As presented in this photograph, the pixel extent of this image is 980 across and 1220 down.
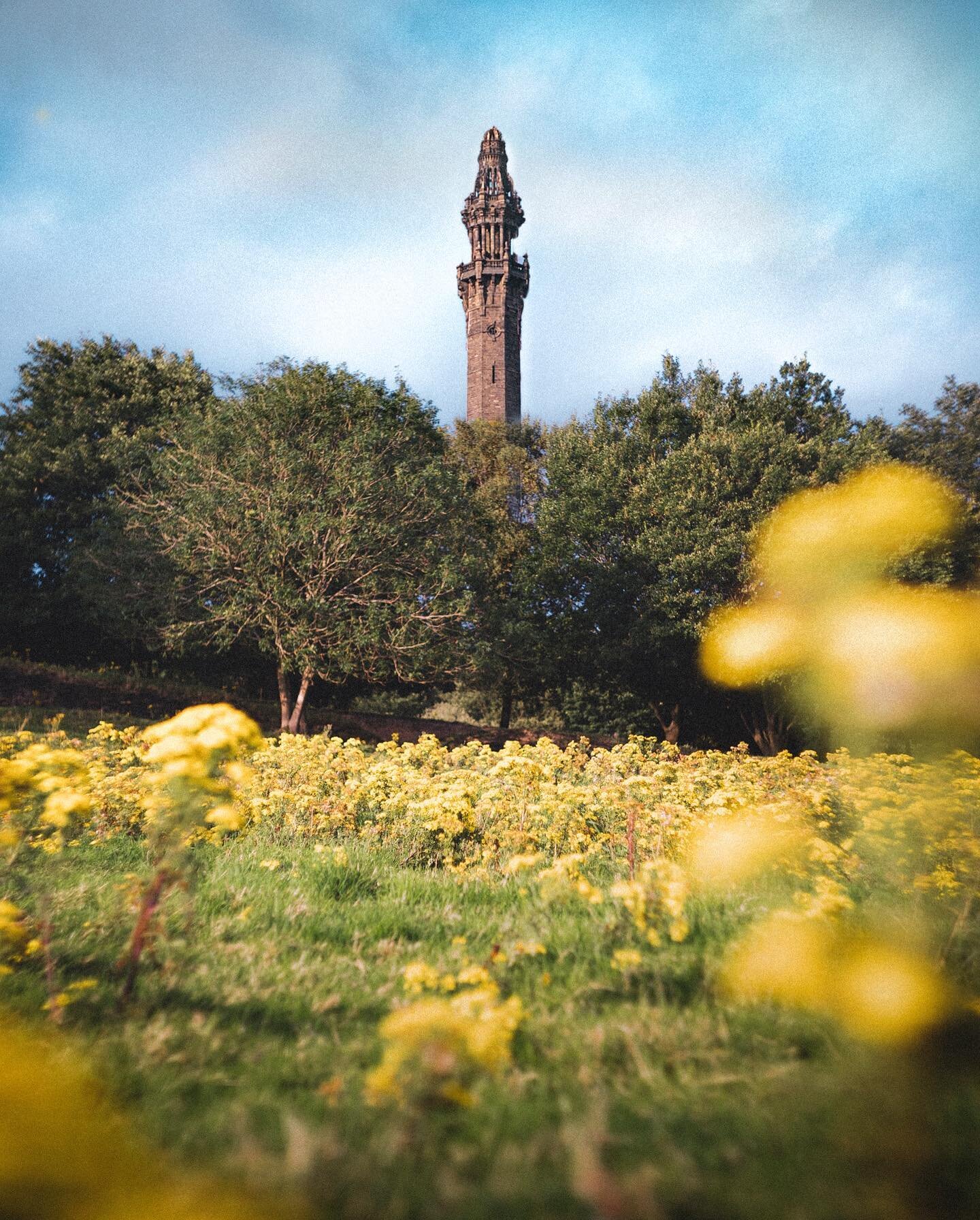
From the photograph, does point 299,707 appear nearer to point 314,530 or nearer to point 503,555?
point 314,530

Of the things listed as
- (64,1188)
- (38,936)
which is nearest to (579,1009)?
(64,1188)

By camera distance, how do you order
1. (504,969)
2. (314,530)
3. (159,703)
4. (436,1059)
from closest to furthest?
(436,1059), (504,969), (314,530), (159,703)

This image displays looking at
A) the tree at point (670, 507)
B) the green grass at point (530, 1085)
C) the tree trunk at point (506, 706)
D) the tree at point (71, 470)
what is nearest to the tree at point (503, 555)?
the tree trunk at point (506, 706)

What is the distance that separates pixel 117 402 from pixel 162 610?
32.0 ft

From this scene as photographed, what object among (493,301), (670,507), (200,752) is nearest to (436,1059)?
(200,752)

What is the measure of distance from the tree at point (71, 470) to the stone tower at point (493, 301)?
24343 millimetres

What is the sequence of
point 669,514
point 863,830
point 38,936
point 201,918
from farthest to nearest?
1. point 669,514
2. point 863,830
3. point 201,918
4. point 38,936

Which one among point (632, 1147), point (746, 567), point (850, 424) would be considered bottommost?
point (632, 1147)

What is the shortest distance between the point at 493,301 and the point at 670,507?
34.3m

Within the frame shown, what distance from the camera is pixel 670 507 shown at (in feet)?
55.6

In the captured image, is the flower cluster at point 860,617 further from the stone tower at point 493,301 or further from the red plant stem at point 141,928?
the stone tower at point 493,301

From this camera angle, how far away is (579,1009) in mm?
2316

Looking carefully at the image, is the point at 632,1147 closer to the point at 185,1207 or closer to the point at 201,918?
the point at 185,1207

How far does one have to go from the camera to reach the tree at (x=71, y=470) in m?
18.3
